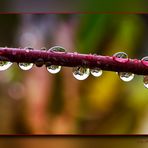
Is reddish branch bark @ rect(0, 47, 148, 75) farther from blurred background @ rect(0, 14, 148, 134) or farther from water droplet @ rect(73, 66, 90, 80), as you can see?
blurred background @ rect(0, 14, 148, 134)

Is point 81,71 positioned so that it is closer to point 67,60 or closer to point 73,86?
point 67,60

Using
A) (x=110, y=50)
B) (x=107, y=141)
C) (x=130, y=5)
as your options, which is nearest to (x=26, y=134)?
(x=107, y=141)

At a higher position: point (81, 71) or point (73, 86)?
point (81, 71)

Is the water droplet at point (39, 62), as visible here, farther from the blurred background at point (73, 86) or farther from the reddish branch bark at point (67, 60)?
the blurred background at point (73, 86)

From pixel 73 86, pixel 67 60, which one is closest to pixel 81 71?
pixel 67 60

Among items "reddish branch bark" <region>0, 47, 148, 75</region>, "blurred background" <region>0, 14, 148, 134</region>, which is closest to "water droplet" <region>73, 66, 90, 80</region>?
"reddish branch bark" <region>0, 47, 148, 75</region>

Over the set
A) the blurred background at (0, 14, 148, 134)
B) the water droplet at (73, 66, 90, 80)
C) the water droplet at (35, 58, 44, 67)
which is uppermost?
the water droplet at (35, 58, 44, 67)

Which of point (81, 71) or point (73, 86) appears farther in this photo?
point (73, 86)
